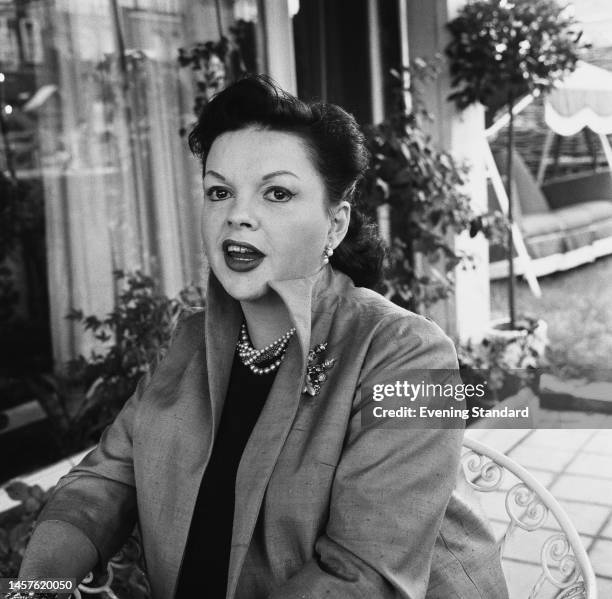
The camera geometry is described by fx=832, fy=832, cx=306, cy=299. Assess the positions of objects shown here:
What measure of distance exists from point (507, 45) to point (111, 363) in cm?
218

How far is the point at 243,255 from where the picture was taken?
1.14 metres

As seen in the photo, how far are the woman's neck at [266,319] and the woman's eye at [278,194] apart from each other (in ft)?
0.47

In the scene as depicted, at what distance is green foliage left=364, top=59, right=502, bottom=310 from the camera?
3.24m

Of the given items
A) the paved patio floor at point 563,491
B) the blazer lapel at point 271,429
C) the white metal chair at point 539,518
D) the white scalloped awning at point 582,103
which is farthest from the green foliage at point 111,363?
the white scalloped awning at point 582,103

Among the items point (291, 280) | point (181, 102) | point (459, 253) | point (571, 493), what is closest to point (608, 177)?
point (459, 253)

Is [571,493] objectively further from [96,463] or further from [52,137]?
[52,137]

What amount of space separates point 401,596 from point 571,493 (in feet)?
6.61

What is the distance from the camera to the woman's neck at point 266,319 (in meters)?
1.24

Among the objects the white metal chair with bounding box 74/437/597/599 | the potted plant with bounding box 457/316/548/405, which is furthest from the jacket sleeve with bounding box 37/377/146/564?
the potted plant with bounding box 457/316/548/405

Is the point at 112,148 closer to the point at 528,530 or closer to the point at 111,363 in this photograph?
the point at 111,363

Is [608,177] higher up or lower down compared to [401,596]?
higher up

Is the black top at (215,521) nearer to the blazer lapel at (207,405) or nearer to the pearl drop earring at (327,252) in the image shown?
the blazer lapel at (207,405)

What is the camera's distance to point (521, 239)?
4375mm

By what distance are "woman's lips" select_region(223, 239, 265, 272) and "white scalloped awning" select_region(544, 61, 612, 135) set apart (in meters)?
3.23
